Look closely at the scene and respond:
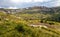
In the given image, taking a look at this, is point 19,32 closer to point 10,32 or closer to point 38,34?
point 10,32

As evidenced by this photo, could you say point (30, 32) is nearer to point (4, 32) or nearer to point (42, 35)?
point (42, 35)

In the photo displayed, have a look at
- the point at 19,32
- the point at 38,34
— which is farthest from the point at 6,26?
the point at 38,34

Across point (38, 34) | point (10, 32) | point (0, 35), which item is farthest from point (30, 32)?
point (0, 35)

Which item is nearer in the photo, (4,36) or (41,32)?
(4,36)

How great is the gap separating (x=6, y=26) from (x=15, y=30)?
293 cm

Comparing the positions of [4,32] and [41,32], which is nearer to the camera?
[4,32]

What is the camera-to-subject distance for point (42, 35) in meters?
34.3

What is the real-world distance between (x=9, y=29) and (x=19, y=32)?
2.45 metres

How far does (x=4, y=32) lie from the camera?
32.5 metres

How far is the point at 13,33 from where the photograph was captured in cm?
3219

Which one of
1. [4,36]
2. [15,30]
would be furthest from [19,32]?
[4,36]

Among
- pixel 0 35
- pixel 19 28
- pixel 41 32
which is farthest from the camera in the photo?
pixel 41 32

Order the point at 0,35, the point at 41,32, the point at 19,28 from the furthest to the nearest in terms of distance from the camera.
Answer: the point at 41,32 → the point at 19,28 → the point at 0,35

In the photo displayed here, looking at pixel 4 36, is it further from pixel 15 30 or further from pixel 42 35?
pixel 42 35
